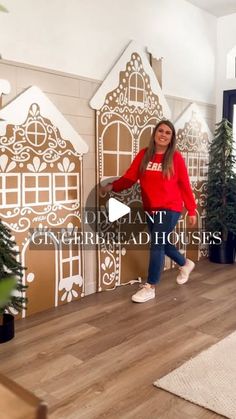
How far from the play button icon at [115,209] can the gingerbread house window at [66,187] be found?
365 millimetres

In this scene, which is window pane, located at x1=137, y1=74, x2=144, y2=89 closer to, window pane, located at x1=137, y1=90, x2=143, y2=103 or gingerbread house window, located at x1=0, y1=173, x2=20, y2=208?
window pane, located at x1=137, y1=90, x2=143, y2=103

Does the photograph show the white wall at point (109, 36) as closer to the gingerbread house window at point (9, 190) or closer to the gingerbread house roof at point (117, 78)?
the gingerbread house roof at point (117, 78)

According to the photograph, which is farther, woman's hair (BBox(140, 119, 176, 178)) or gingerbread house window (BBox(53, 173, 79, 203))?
woman's hair (BBox(140, 119, 176, 178))

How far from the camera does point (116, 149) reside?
11.1 ft

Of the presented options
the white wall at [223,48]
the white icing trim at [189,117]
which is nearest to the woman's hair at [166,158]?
the white icing trim at [189,117]

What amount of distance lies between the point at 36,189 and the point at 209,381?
1687 mm

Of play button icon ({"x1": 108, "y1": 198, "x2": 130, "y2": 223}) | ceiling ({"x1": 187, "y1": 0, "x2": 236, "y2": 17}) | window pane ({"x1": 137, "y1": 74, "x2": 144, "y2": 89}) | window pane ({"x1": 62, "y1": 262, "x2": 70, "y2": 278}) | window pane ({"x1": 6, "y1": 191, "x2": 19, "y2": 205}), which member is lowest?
window pane ({"x1": 62, "y1": 262, "x2": 70, "y2": 278})

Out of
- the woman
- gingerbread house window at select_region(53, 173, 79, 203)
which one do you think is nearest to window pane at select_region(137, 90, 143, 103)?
the woman

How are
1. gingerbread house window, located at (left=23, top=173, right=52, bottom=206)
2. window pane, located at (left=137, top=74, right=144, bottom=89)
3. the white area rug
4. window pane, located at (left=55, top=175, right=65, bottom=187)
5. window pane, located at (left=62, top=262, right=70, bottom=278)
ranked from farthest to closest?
window pane, located at (left=137, top=74, right=144, bottom=89) < window pane, located at (left=62, top=262, right=70, bottom=278) < window pane, located at (left=55, top=175, right=65, bottom=187) < gingerbread house window, located at (left=23, top=173, right=52, bottom=206) < the white area rug

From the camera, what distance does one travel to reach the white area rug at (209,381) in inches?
69.3

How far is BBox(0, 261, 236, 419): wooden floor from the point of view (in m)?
1.76

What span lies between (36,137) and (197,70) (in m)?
2.36

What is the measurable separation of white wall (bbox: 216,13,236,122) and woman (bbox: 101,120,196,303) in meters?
1.73

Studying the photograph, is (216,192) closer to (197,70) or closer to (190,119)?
(190,119)
